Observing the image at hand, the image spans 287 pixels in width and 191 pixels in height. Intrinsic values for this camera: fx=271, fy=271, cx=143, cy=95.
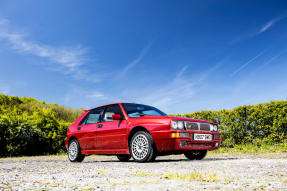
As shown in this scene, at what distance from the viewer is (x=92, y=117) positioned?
26.9 feet

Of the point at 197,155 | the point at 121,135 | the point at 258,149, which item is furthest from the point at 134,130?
the point at 258,149

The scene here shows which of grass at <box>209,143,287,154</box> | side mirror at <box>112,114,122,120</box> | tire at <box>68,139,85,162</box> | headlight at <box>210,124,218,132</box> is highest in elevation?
side mirror at <box>112,114,122,120</box>

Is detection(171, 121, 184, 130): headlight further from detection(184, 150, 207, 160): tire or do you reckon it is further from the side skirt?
detection(184, 150, 207, 160): tire

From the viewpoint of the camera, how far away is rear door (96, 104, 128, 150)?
22.7ft

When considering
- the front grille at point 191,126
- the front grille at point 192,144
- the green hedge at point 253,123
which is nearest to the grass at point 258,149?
the green hedge at point 253,123

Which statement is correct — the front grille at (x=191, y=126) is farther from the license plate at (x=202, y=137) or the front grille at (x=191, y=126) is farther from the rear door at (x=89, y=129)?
the rear door at (x=89, y=129)

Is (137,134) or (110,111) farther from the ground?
(110,111)

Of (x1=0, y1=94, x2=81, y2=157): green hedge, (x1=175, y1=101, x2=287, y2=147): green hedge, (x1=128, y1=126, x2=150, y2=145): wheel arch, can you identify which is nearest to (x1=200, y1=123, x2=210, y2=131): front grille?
(x1=128, y1=126, x2=150, y2=145): wheel arch

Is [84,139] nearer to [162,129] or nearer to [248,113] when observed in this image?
[162,129]

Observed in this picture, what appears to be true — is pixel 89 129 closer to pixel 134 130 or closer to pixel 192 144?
pixel 134 130

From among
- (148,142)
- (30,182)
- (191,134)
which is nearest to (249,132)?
(191,134)

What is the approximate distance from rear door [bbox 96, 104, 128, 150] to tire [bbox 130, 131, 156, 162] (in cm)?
28

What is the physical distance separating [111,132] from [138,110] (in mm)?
952

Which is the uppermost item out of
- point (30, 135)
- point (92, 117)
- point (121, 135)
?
point (92, 117)
